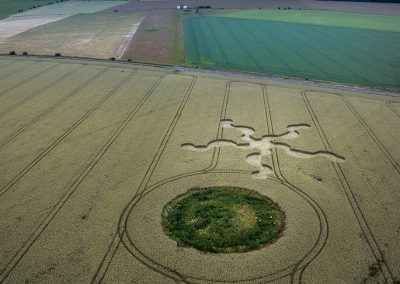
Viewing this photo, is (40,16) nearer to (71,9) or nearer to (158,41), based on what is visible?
(71,9)

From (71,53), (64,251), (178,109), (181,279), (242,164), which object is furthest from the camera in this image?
(71,53)

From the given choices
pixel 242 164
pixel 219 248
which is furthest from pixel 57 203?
pixel 242 164

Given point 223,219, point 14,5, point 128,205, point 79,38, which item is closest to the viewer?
point 223,219

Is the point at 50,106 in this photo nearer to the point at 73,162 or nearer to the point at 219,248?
the point at 73,162

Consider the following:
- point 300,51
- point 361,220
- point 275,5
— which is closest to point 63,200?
point 361,220

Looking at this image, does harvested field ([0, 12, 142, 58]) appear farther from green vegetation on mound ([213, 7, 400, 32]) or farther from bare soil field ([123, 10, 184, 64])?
green vegetation on mound ([213, 7, 400, 32])
